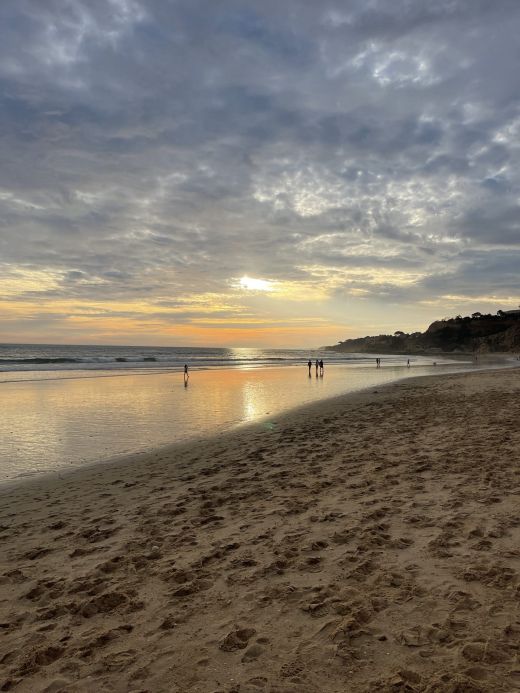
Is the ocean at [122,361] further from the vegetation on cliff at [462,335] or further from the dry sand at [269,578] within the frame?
the vegetation on cliff at [462,335]

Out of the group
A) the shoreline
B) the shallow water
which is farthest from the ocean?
the shoreline

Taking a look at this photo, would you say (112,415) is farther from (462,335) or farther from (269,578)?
(462,335)

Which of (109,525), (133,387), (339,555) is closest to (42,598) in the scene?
(109,525)

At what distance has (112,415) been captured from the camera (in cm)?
1766

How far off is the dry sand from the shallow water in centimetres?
243

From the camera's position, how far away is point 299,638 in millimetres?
3697

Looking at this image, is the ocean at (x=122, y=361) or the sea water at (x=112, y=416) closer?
the sea water at (x=112, y=416)

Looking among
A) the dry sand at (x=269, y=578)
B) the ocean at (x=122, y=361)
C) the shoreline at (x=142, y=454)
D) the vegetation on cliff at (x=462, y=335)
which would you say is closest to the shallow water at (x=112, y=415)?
the shoreline at (x=142, y=454)

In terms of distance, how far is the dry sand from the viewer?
132 inches

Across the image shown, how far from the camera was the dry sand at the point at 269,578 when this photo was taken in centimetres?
336

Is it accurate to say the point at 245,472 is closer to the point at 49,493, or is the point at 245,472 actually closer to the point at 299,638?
the point at 49,493

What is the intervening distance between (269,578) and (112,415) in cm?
1436

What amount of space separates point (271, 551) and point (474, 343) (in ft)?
436

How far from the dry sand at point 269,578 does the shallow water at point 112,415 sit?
2.43 metres
